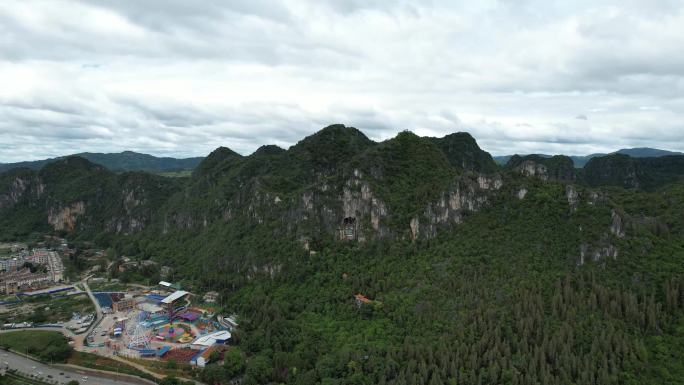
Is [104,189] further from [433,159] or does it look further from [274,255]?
[433,159]

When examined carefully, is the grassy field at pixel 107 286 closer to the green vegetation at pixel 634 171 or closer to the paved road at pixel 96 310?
the paved road at pixel 96 310

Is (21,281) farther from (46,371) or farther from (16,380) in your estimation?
(16,380)

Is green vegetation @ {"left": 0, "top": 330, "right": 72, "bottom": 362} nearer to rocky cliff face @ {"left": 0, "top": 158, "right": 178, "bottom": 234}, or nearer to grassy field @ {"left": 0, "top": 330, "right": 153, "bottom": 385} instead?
grassy field @ {"left": 0, "top": 330, "right": 153, "bottom": 385}

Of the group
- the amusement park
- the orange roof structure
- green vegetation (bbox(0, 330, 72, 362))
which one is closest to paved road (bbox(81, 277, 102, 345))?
the amusement park

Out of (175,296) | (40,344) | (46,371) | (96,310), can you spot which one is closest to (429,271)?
(175,296)

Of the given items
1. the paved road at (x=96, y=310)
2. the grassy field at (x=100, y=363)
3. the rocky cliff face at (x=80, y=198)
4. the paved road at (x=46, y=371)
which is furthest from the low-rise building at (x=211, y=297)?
the rocky cliff face at (x=80, y=198)

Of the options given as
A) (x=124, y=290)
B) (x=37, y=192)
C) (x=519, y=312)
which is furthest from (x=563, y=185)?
(x=37, y=192)
